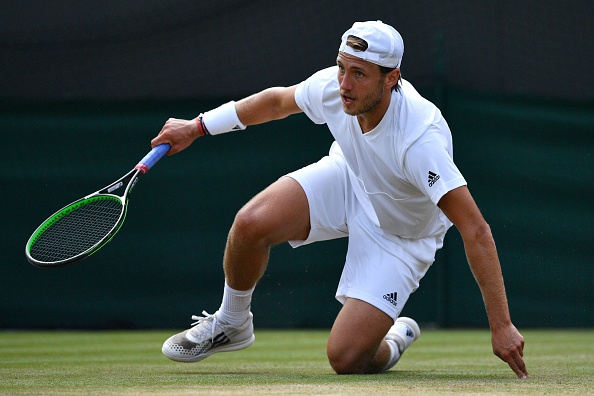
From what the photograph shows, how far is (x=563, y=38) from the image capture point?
7.65 m

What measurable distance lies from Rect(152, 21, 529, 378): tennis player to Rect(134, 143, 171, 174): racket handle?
0.02m

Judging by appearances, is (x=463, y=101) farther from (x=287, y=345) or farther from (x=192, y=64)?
(x=287, y=345)

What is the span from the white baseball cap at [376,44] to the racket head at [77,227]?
107 cm

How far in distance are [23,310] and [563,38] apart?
4513mm

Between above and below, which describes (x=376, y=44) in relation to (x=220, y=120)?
above

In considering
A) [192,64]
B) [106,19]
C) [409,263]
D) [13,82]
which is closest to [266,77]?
[192,64]

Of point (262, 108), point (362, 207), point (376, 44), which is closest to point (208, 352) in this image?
point (362, 207)

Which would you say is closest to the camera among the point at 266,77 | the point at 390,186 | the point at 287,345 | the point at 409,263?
the point at 390,186

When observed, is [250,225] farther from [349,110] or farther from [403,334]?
[403,334]

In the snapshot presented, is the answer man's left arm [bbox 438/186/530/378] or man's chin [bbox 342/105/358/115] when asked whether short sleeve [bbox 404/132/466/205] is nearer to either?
man's left arm [bbox 438/186/530/378]

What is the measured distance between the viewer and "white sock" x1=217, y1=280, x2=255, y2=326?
396 centimetres

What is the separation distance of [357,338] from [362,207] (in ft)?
1.88

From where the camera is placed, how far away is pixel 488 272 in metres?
3.39

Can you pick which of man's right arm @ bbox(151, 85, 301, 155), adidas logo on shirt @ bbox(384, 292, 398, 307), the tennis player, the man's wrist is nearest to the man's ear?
the tennis player
